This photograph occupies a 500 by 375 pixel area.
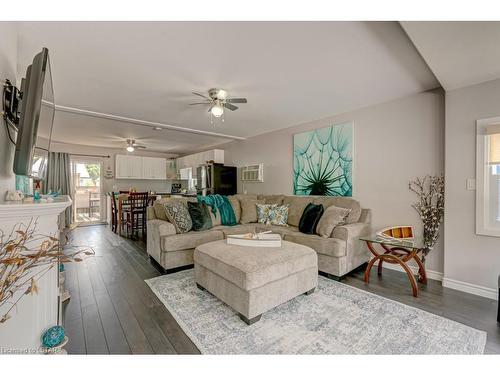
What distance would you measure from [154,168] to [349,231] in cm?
690

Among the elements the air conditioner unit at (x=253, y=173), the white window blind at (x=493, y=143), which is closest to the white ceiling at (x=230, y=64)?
the white window blind at (x=493, y=143)

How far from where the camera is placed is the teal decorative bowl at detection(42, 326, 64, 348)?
4.48 ft

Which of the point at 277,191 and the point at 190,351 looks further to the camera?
the point at 277,191

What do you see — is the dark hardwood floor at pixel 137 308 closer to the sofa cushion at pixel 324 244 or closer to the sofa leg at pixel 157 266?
the sofa leg at pixel 157 266

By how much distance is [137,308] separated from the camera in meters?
2.02

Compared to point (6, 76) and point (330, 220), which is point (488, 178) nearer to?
point (330, 220)

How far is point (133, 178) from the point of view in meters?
7.40

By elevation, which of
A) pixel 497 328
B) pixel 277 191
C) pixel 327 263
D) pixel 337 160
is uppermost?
pixel 337 160

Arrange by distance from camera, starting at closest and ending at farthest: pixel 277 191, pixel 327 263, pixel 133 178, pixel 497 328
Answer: pixel 497 328 → pixel 327 263 → pixel 277 191 → pixel 133 178

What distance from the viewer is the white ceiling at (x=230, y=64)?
1.72 m

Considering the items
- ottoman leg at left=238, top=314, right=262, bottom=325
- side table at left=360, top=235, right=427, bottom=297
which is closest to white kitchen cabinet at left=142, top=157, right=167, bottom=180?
ottoman leg at left=238, top=314, right=262, bottom=325
